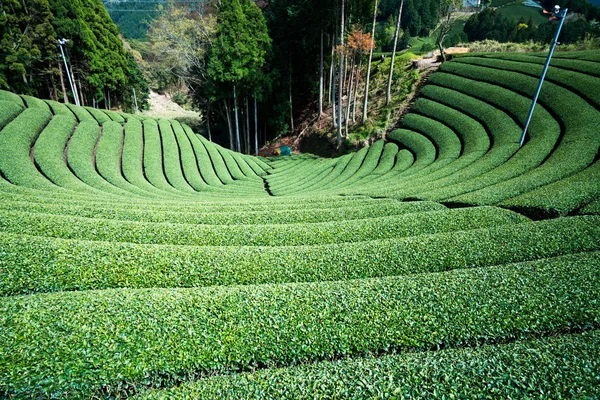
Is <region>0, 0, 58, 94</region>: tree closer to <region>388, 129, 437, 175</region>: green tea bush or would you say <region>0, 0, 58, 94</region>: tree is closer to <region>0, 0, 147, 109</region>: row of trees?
<region>0, 0, 147, 109</region>: row of trees

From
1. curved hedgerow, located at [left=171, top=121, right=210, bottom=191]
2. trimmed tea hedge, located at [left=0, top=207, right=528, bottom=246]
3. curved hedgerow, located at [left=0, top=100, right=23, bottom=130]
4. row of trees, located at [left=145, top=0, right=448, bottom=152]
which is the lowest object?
curved hedgerow, located at [left=171, top=121, right=210, bottom=191]

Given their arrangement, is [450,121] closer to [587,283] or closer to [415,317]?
[587,283]

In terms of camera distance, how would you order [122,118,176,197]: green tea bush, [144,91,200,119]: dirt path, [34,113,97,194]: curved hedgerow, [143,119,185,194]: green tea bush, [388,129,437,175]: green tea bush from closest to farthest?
[34,113,97,194]: curved hedgerow, [122,118,176,197]: green tea bush, [143,119,185,194]: green tea bush, [388,129,437,175]: green tea bush, [144,91,200,119]: dirt path

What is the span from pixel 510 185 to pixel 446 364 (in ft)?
35.1

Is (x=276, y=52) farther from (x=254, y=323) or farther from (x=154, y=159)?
(x=254, y=323)

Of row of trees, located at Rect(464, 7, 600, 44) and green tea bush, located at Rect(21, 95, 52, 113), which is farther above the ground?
row of trees, located at Rect(464, 7, 600, 44)

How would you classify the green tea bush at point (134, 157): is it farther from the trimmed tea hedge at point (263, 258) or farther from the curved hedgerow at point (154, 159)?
the trimmed tea hedge at point (263, 258)

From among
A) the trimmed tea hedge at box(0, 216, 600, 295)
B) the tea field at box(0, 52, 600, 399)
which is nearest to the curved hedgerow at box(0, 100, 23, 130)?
the tea field at box(0, 52, 600, 399)

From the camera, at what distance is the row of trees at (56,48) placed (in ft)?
98.6

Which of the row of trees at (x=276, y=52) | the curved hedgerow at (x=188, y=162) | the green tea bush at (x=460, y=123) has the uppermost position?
the row of trees at (x=276, y=52)

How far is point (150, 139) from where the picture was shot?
22.3 metres

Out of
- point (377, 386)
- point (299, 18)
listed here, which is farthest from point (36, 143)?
point (299, 18)

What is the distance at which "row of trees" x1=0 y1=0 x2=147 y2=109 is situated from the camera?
3005 cm

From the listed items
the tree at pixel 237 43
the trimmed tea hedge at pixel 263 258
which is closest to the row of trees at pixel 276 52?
the tree at pixel 237 43
